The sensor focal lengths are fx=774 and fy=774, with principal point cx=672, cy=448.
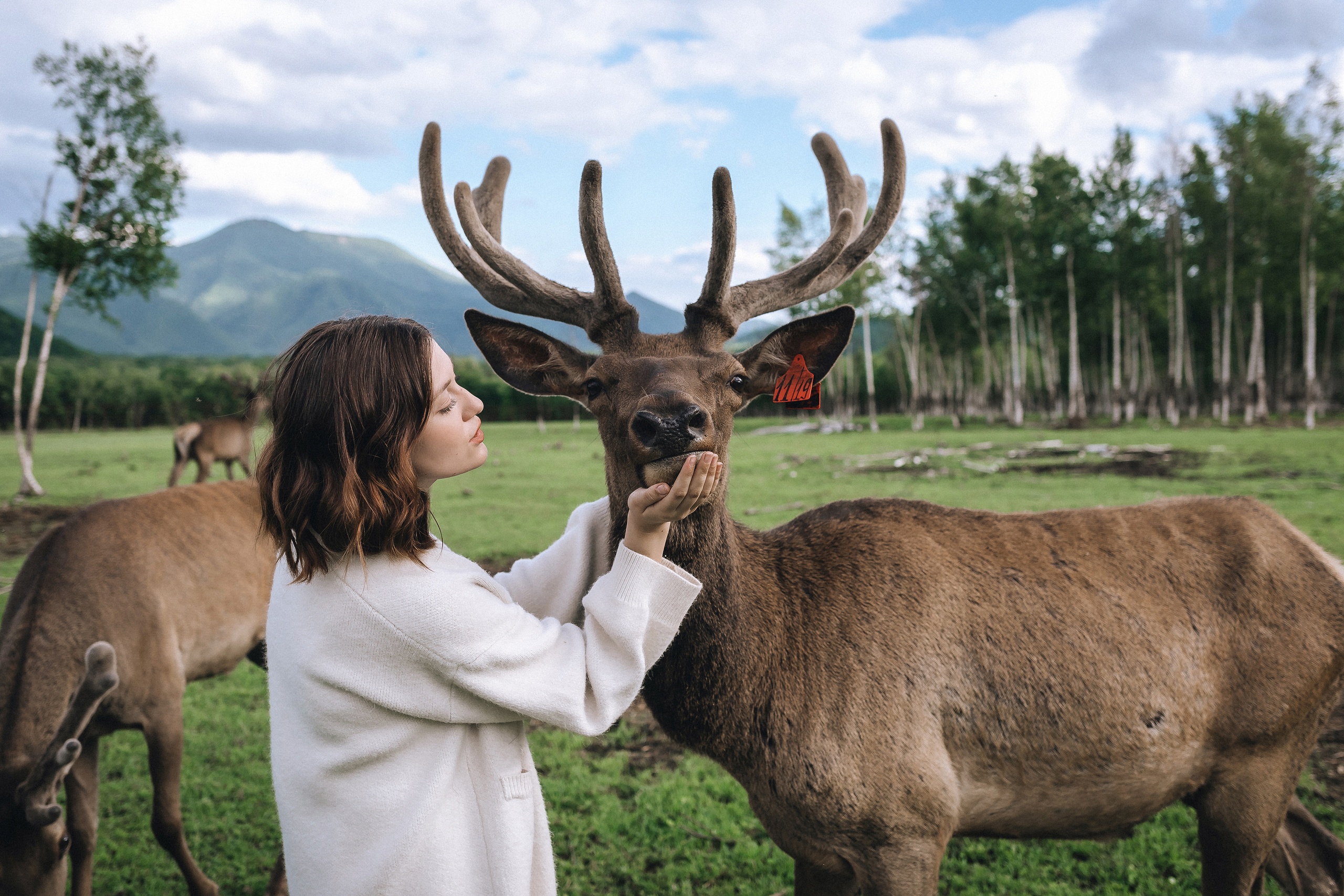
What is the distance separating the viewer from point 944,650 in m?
2.92

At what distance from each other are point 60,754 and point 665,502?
2873 millimetres

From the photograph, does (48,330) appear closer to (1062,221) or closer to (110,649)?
(110,649)

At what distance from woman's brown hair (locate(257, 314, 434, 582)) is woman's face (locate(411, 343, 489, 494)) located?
46 millimetres

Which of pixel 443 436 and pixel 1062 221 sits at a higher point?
pixel 1062 221

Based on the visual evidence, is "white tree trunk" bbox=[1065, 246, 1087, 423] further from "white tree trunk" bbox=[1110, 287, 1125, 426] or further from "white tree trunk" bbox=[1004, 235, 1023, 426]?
"white tree trunk" bbox=[1004, 235, 1023, 426]

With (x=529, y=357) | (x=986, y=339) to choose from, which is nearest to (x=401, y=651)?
(x=529, y=357)

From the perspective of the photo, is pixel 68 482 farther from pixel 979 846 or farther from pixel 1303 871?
pixel 1303 871

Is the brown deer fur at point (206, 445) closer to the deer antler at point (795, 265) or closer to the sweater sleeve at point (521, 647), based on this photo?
the deer antler at point (795, 265)

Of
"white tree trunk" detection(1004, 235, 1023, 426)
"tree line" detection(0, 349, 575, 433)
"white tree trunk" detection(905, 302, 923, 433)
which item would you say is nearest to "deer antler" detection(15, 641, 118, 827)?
"white tree trunk" detection(1004, 235, 1023, 426)

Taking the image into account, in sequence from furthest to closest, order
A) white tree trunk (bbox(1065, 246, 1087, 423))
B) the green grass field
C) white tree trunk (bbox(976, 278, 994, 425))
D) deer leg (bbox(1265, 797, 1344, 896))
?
white tree trunk (bbox(976, 278, 994, 425))
white tree trunk (bbox(1065, 246, 1087, 423))
the green grass field
deer leg (bbox(1265, 797, 1344, 896))

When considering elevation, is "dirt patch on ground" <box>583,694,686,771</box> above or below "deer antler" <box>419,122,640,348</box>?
below

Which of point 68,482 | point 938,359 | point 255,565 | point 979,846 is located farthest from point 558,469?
point 938,359

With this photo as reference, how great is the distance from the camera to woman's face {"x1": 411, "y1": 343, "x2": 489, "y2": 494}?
2.16 metres

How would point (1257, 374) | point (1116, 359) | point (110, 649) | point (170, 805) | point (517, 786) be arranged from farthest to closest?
point (1116, 359)
point (1257, 374)
point (170, 805)
point (110, 649)
point (517, 786)
